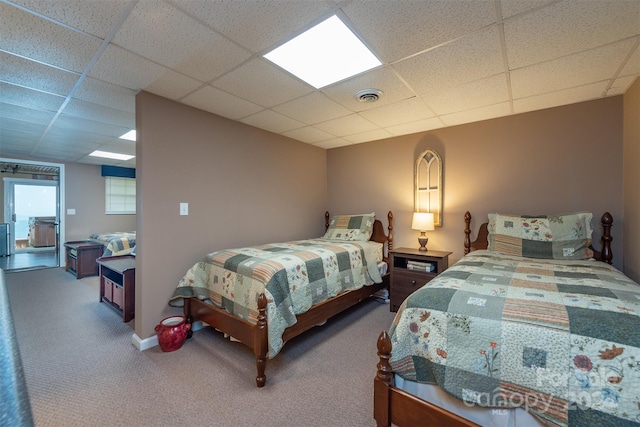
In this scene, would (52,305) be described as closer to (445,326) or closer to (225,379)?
(225,379)

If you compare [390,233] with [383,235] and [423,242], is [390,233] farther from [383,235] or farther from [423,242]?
[423,242]

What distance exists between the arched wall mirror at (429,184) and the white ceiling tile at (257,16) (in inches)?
97.2

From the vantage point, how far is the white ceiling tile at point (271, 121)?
2.99 metres

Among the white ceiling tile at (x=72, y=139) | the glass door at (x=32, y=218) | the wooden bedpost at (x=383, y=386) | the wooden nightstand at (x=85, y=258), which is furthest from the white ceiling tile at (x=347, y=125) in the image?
the glass door at (x=32, y=218)

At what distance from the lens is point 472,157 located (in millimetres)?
3236

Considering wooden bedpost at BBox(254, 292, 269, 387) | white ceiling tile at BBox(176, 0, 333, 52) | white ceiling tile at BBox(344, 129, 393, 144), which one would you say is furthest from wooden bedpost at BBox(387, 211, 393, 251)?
white ceiling tile at BBox(176, 0, 333, 52)

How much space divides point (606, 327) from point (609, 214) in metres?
2.14

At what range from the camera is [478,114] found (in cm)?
297

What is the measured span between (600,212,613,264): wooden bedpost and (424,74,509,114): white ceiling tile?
1.42m

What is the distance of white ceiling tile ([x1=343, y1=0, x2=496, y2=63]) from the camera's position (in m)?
1.43

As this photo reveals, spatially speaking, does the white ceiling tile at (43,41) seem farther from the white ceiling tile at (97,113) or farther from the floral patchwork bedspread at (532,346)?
the floral patchwork bedspread at (532,346)

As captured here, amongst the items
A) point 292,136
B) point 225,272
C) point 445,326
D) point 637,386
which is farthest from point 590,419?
point 292,136

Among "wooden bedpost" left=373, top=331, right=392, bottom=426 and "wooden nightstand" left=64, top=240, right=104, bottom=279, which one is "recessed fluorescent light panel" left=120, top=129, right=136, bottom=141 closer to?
"wooden nightstand" left=64, top=240, right=104, bottom=279

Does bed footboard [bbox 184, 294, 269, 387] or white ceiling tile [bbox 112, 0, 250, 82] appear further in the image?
bed footboard [bbox 184, 294, 269, 387]
